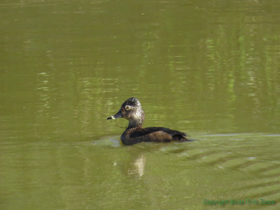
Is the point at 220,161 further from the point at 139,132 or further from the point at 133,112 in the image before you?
the point at 133,112

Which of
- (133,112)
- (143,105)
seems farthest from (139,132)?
(143,105)

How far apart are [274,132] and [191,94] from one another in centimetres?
292

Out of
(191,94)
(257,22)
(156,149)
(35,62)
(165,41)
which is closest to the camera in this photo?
(156,149)

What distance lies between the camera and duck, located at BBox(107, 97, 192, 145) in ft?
27.6

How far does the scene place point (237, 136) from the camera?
847 cm

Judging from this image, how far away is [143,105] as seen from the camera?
35.3 feet

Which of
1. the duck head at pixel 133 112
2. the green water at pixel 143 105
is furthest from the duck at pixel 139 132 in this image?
the green water at pixel 143 105

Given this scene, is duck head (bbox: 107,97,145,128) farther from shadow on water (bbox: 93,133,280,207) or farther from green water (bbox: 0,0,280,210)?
shadow on water (bbox: 93,133,280,207)

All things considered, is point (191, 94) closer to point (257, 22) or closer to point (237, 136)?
point (237, 136)

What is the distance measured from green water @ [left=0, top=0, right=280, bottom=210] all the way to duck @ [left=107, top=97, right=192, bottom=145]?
5.4 inches

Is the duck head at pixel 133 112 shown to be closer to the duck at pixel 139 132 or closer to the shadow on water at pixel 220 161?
the duck at pixel 139 132

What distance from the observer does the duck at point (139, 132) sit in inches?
331

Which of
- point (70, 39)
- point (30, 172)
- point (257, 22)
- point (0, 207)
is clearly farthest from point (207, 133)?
point (257, 22)

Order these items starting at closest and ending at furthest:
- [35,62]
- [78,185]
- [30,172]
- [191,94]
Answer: [78,185] → [30,172] → [191,94] → [35,62]
